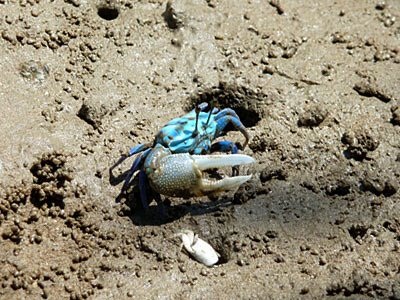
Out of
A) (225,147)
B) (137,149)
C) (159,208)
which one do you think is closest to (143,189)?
(159,208)

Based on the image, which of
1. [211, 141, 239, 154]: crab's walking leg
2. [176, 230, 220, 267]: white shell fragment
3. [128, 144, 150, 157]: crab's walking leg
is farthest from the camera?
[211, 141, 239, 154]: crab's walking leg

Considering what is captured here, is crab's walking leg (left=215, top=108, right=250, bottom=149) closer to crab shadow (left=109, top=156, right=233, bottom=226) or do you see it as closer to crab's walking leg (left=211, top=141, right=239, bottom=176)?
crab's walking leg (left=211, top=141, right=239, bottom=176)

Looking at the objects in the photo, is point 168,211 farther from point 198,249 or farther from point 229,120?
point 229,120

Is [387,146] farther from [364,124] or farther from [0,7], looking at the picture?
[0,7]

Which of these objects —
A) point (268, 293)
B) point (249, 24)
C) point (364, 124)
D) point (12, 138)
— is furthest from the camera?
point (249, 24)

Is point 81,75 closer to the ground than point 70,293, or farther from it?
farther from it

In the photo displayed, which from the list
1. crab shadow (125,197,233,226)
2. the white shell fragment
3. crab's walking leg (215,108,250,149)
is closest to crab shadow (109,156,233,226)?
crab shadow (125,197,233,226)

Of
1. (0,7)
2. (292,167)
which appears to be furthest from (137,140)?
(0,7)
